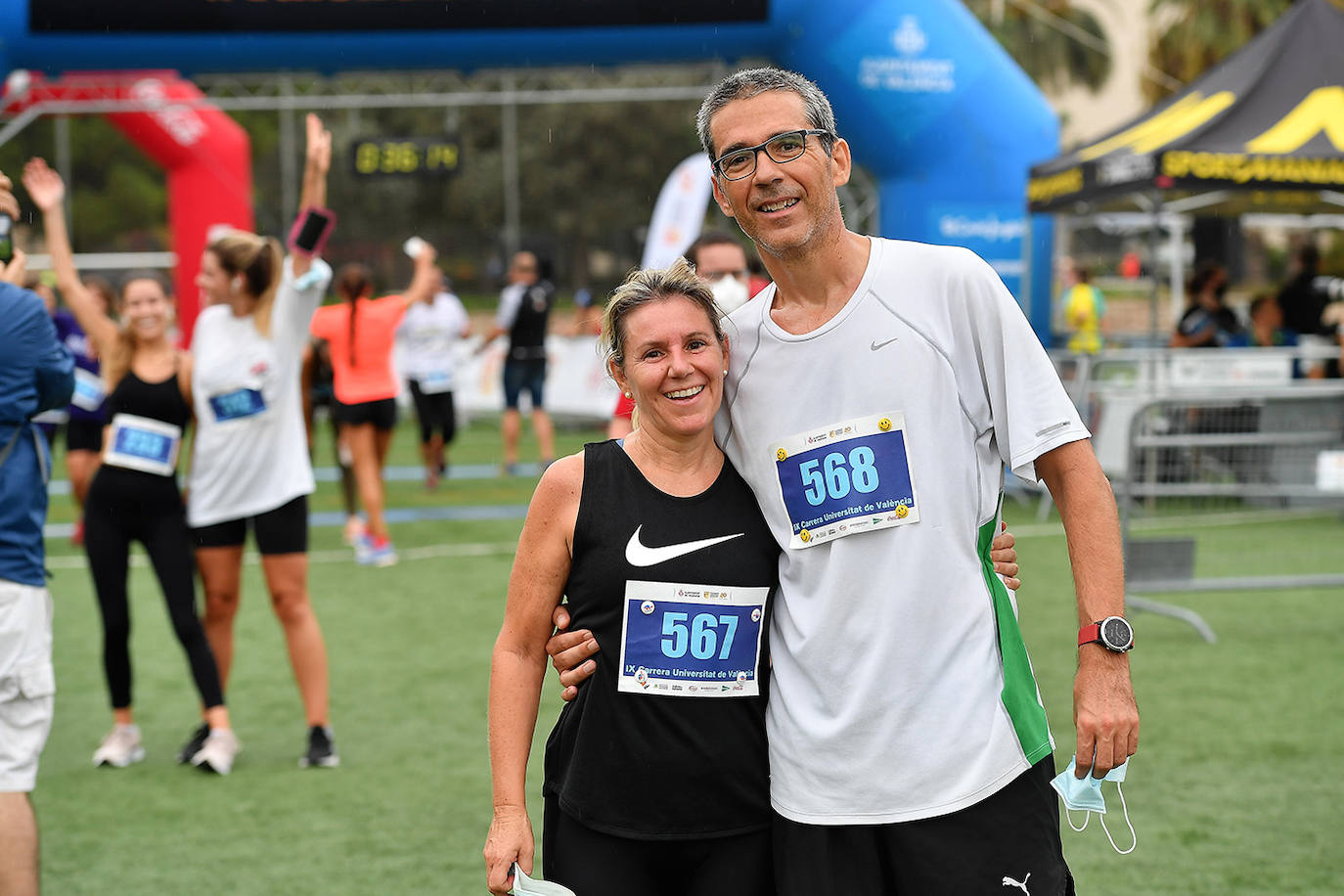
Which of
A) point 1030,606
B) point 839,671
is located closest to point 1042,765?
point 839,671

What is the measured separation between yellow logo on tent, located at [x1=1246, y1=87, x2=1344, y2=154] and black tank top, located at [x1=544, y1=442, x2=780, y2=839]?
8.48 meters

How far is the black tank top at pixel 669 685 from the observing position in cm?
249

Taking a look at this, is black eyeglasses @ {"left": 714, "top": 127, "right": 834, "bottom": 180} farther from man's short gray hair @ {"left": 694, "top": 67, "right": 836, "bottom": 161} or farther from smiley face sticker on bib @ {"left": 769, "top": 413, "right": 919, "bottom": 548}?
smiley face sticker on bib @ {"left": 769, "top": 413, "right": 919, "bottom": 548}

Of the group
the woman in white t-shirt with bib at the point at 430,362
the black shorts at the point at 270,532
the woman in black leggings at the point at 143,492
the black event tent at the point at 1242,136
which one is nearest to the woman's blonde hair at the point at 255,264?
the woman in black leggings at the point at 143,492

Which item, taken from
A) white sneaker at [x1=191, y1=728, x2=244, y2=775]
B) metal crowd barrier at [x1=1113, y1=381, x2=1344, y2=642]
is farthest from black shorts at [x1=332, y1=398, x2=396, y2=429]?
metal crowd barrier at [x1=1113, y1=381, x2=1344, y2=642]

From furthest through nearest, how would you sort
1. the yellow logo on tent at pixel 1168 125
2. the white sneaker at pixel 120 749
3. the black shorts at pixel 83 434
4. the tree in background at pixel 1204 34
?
the tree in background at pixel 1204 34 → the yellow logo on tent at pixel 1168 125 → the black shorts at pixel 83 434 → the white sneaker at pixel 120 749

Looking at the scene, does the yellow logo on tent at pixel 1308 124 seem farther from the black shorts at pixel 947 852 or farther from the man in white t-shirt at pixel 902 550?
→ the black shorts at pixel 947 852

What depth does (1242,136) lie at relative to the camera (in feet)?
33.1

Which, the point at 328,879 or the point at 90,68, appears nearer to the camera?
the point at 328,879

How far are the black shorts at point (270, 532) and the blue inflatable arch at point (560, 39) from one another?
6.16 metres

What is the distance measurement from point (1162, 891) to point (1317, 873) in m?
0.51

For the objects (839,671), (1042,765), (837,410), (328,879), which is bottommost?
(328,879)

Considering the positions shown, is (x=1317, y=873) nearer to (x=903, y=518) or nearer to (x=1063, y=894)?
(x=1063, y=894)

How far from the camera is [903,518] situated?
237cm
